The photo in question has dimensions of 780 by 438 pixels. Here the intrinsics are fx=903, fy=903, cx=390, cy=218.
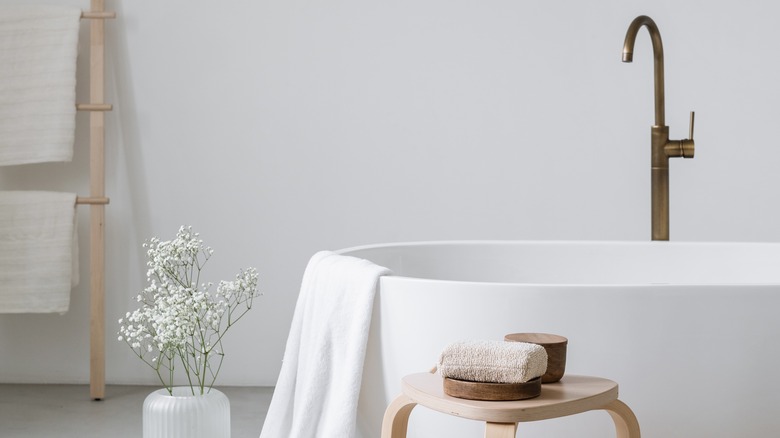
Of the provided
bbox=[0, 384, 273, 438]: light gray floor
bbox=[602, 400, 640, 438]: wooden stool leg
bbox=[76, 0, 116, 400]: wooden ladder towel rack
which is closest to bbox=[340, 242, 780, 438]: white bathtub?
bbox=[602, 400, 640, 438]: wooden stool leg

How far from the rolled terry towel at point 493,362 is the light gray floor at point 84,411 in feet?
4.89

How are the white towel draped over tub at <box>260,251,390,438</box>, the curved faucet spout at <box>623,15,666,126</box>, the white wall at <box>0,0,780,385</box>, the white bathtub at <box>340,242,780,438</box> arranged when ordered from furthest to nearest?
1. the white wall at <box>0,0,780,385</box>
2. the curved faucet spout at <box>623,15,666,126</box>
3. the white towel draped over tub at <box>260,251,390,438</box>
4. the white bathtub at <box>340,242,780,438</box>

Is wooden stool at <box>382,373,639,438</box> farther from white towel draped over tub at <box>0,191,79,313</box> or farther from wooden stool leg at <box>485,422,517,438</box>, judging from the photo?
white towel draped over tub at <box>0,191,79,313</box>

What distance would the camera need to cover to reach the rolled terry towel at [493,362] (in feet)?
4.27

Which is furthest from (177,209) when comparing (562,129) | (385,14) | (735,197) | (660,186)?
(735,197)

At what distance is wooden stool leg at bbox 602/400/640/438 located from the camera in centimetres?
144

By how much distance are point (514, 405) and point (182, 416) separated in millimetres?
1189

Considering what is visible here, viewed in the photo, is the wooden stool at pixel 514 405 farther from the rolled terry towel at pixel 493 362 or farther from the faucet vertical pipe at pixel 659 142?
the faucet vertical pipe at pixel 659 142

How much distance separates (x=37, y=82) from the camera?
10.1ft

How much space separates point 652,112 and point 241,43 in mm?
1464

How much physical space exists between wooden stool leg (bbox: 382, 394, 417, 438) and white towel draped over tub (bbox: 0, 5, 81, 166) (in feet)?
6.42

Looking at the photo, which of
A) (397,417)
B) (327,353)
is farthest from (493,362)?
(327,353)

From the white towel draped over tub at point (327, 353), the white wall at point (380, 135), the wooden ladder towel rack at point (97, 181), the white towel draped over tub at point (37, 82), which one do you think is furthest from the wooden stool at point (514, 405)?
the white towel draped over tub at point (37, 82)

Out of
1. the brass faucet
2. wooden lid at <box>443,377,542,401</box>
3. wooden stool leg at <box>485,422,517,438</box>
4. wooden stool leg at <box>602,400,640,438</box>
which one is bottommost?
wooden stool leg at <box>602,400,640,438</box>
